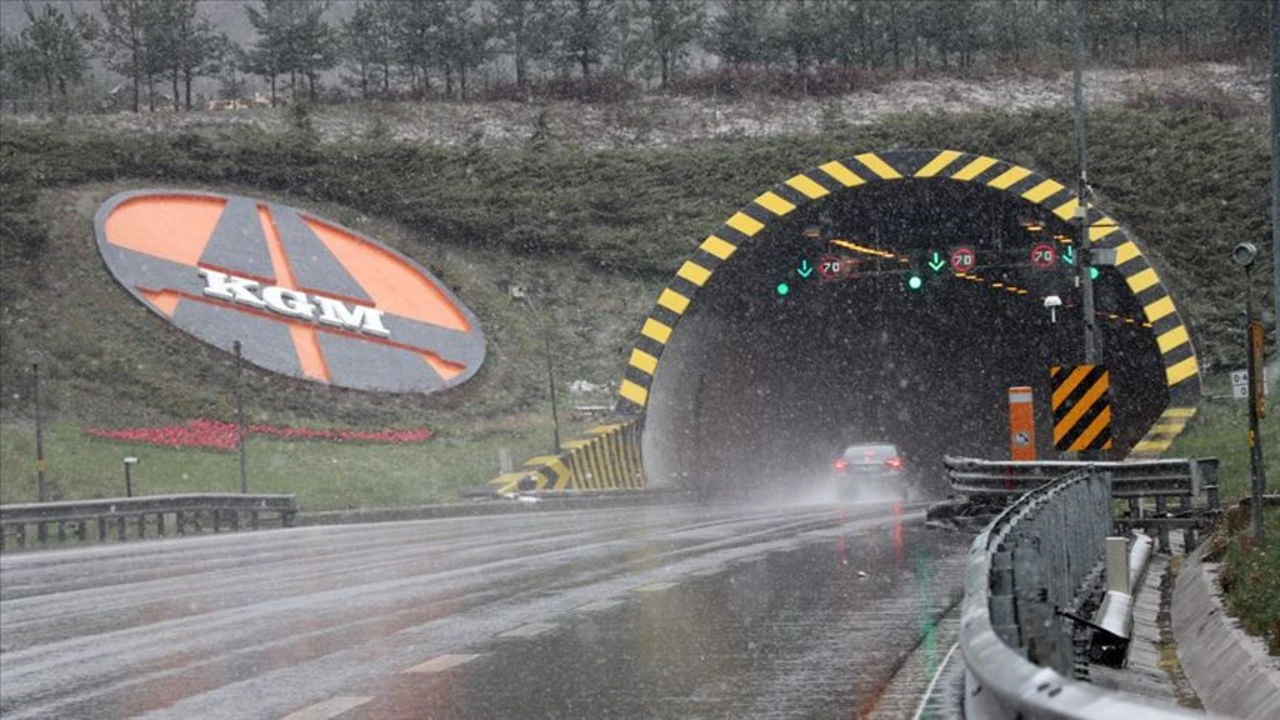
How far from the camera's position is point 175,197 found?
6431 cm

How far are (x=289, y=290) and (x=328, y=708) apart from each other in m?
50.6

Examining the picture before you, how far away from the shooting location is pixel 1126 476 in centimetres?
2156

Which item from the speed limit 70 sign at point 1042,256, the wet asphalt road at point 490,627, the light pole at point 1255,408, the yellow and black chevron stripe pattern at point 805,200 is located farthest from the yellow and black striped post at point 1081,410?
the speed limit 70 sign at point 1042,256

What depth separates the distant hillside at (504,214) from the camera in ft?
182

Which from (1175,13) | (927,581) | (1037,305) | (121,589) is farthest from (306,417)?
(1175,13)

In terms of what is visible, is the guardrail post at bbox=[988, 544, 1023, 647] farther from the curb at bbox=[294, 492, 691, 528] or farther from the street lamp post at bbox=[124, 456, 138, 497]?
the curb at bbox=[294, 492, 691, 528]

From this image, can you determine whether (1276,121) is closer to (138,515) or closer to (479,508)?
(138,515)

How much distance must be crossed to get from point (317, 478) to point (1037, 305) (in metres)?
21.4

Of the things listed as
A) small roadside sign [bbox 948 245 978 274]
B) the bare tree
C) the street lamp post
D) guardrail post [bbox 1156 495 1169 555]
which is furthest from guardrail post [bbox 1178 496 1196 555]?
the bare tree

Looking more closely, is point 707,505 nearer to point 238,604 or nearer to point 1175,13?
point 238,604

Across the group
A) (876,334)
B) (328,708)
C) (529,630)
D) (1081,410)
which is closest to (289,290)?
(876,334)

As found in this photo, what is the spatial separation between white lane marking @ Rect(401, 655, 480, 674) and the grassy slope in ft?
112

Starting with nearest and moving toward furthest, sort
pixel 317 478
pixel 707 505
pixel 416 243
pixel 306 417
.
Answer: pixel 707 505, pixel 317 478, pixel 306 417, pixel 416 243

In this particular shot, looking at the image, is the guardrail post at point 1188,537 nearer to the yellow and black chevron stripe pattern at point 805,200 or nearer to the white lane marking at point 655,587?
the white lane marking at point 655,587
